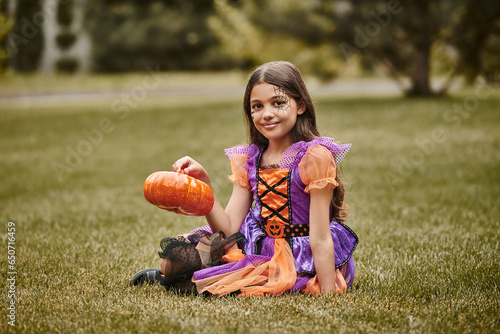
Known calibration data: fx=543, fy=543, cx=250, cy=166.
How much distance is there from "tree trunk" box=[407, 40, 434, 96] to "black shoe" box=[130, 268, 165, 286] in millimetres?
16206

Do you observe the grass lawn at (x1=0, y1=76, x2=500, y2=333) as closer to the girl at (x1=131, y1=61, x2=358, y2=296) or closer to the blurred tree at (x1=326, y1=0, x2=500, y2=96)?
the girl at (x1=131, y1=61, x2=358, y2=296)

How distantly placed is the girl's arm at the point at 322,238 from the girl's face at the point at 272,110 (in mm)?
409

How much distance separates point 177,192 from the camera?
2.89 m

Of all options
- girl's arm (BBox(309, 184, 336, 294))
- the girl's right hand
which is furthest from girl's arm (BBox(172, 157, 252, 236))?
girl's arm (BBox(309, 184, 336, 294))

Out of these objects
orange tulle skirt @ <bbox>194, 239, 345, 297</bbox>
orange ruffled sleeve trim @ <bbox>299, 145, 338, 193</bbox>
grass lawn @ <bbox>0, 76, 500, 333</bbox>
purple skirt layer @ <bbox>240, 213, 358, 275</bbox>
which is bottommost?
grass lawn @ <bbox>0, 76, 500, 333</bbox>

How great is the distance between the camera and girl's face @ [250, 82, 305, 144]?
3043 mm

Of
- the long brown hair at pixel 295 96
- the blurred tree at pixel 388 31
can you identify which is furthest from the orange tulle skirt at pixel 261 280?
the blurred tree at pixel 388 31

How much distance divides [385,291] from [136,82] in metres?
27.1

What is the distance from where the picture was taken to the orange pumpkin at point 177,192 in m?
2.89

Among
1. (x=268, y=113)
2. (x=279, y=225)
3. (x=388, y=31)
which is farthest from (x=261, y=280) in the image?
(x=388, y=31)

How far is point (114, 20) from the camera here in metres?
37.4

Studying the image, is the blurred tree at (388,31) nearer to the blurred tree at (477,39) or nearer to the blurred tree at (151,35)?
the blurred tree at (477,39)

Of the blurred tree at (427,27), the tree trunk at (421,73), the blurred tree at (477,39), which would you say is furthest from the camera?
the tree trunk at (421,73)

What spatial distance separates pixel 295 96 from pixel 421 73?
16.5 metres
